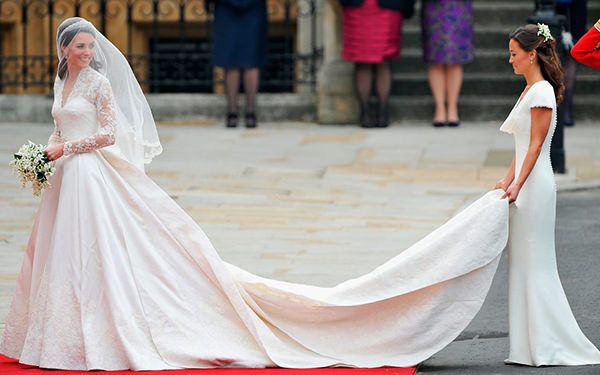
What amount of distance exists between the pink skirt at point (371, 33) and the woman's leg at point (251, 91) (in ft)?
3.67

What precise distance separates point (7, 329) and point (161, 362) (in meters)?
0.86

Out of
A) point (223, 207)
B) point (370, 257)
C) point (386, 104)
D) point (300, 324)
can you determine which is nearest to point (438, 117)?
point (386, 104)

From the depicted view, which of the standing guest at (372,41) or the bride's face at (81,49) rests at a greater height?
the bride's face at (81,49)

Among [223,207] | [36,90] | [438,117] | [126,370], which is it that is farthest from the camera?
[36,90]

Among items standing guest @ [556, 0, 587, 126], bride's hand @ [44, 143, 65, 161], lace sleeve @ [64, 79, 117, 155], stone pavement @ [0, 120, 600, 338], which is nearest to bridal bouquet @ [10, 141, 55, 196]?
bride's hand @ [44, 143, 65, 161]

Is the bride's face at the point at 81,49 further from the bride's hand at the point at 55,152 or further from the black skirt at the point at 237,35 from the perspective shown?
the black skirt at the point at 237,35

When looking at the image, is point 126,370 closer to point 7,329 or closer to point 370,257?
point 7,329

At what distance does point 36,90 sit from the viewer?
19453mm

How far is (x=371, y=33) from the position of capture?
17.4m

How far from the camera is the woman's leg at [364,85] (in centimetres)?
1756

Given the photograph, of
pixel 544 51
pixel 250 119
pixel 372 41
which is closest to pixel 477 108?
pixel 372 41

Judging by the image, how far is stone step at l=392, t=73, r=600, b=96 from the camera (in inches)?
724

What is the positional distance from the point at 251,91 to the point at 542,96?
33.3 ft

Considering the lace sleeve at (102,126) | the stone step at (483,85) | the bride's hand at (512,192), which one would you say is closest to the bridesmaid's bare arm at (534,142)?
the bride's hand at (512,192)
